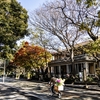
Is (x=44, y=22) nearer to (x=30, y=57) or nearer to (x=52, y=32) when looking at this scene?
(x=52, y=32)

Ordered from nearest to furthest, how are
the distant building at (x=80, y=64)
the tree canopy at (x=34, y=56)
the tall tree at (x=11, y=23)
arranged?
the tall tree at (x=11, y=23) → the distant building at (x=80, y=64) → the tree canopy at (x=34, y=56)

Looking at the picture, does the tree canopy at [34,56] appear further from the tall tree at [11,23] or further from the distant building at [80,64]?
the tall tree at [11,23]

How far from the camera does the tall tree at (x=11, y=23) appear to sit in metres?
17.1

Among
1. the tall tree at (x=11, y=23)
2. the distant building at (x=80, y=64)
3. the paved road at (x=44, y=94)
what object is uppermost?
the tall tree at (x=11, y=23)

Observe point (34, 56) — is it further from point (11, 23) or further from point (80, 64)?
point (11, 23)

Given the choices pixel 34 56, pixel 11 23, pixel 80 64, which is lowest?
pixel 80 64

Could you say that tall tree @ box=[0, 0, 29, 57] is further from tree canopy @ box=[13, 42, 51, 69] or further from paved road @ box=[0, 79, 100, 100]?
tree canopy @ box=[13, 42, 51, 69]

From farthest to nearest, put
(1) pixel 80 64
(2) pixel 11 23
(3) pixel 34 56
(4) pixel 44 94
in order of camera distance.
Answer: (1) pixel 80 64, (3) pixel 34 56, (4) pixel 44 94, (2) pixel 11 23

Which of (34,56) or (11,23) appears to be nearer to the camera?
(11,23)

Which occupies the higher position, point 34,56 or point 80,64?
A: point 34,56

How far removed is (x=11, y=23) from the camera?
58.3ft

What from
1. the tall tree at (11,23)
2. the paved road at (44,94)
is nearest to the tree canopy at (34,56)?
the paved road at (44,94)

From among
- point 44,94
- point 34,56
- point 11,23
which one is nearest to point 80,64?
point 34,56

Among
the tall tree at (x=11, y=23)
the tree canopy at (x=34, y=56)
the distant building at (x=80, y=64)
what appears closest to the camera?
the tall tree at (x=11, y=23)
